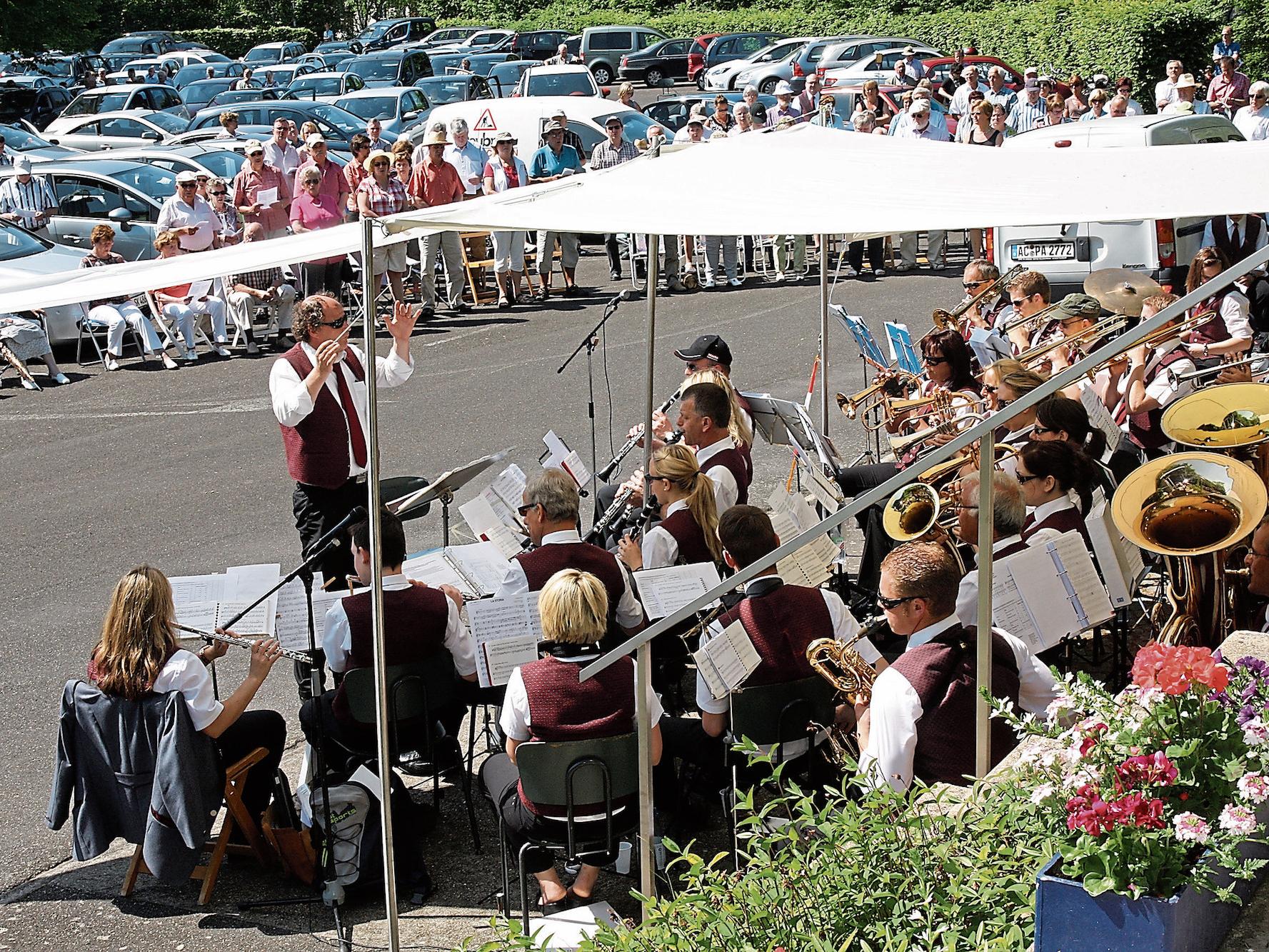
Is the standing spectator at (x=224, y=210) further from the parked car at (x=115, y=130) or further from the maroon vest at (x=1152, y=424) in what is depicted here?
the maroon vest at (x=1152, y=424)

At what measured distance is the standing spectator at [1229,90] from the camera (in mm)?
21250

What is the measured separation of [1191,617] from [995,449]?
5.37ft

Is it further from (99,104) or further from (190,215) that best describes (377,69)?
(190,215)

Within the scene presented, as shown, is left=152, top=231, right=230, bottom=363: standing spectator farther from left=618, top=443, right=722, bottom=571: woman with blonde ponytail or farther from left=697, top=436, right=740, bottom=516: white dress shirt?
left=618, top=443, right=722, bottom=571: woman with blonde ponytail

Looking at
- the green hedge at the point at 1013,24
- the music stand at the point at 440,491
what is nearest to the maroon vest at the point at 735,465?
the music stand at the point at 440,491

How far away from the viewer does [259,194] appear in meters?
15.9

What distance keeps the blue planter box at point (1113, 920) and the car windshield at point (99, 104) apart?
28070mm

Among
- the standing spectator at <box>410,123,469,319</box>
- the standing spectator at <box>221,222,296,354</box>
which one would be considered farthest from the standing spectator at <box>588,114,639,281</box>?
the standing spectator at <box>221,222,296,354</box>

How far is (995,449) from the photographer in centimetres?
641

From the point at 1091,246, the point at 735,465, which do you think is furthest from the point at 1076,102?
the point at 735,465

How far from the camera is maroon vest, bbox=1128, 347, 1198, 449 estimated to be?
7367mm

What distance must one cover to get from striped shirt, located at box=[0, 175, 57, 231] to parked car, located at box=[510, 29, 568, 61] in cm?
2311

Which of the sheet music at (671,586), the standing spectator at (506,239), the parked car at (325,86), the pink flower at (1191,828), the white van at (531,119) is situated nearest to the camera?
the pink flower at (1191,828)

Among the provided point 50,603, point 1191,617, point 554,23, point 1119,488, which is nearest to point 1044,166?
point 1119,488
